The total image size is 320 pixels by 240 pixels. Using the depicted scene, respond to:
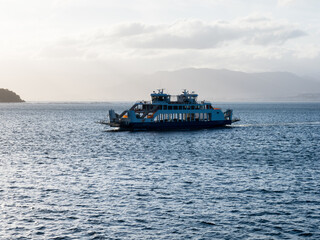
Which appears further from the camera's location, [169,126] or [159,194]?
[169,126]

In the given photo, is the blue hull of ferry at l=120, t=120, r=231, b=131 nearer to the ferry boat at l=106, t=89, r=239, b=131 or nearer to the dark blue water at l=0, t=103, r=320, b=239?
the ferry boat at l=106, t=89, r=239, b=131

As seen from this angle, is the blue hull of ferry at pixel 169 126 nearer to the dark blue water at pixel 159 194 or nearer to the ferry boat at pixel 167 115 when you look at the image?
the ferry boat at pixel 167 115

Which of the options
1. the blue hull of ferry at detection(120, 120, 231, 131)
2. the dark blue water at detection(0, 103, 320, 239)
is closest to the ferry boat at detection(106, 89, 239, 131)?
the blue hull of ferry at detection(120, 120, 231, 131)

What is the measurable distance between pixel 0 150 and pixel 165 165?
31.7m

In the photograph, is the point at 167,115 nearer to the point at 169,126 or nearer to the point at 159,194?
the point at 169,126

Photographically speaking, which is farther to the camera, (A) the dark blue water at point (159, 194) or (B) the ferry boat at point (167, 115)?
(B) the ferry boat at point (167, 115)

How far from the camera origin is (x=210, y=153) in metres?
62.5

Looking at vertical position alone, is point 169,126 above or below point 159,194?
above

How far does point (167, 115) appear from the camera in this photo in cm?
9869

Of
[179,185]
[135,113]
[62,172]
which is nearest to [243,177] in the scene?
[179,185]

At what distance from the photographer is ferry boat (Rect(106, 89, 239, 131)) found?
95.3 meters

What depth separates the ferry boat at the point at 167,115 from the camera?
313 ft

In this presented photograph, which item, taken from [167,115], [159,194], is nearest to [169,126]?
[167,115]

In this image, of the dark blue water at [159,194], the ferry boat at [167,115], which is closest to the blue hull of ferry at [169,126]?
the ferry boat at [167,115]
